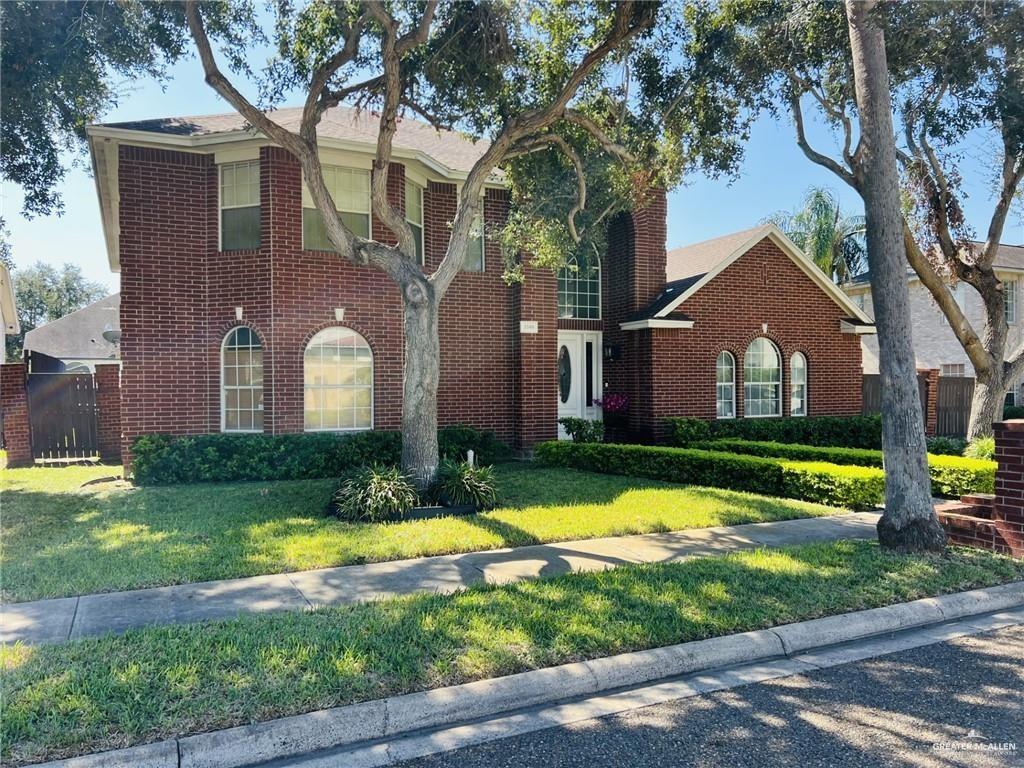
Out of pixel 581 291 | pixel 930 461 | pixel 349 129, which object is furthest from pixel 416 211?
pixel 930 461

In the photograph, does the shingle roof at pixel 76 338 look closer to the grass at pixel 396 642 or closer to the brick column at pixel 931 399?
the grass at pixel 396 642

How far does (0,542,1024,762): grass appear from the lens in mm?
3602

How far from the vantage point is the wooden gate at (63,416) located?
1520 cm

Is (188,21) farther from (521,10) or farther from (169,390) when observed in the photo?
(169,390)

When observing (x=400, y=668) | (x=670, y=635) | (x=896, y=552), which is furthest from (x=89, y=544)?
(x=896, y=552)

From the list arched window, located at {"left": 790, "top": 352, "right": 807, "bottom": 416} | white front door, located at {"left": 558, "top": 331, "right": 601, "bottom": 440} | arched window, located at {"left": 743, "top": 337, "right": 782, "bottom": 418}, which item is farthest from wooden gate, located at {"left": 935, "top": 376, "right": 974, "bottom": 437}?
white front door, located at {"left": 558, "top": 331, "right": 601, "bottom": 440}

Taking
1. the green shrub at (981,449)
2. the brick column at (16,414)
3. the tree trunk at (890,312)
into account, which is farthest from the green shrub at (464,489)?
the brick column at (16,414)

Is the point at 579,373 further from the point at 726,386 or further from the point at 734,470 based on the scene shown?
the point at 734,470

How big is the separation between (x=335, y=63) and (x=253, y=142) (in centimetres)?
406

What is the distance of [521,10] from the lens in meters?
9.69

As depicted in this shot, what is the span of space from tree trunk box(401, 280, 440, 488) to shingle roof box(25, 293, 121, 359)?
1092 inches

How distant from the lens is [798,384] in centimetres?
1739

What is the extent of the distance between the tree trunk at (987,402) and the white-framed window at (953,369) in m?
11.8

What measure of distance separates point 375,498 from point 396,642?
4.13m
